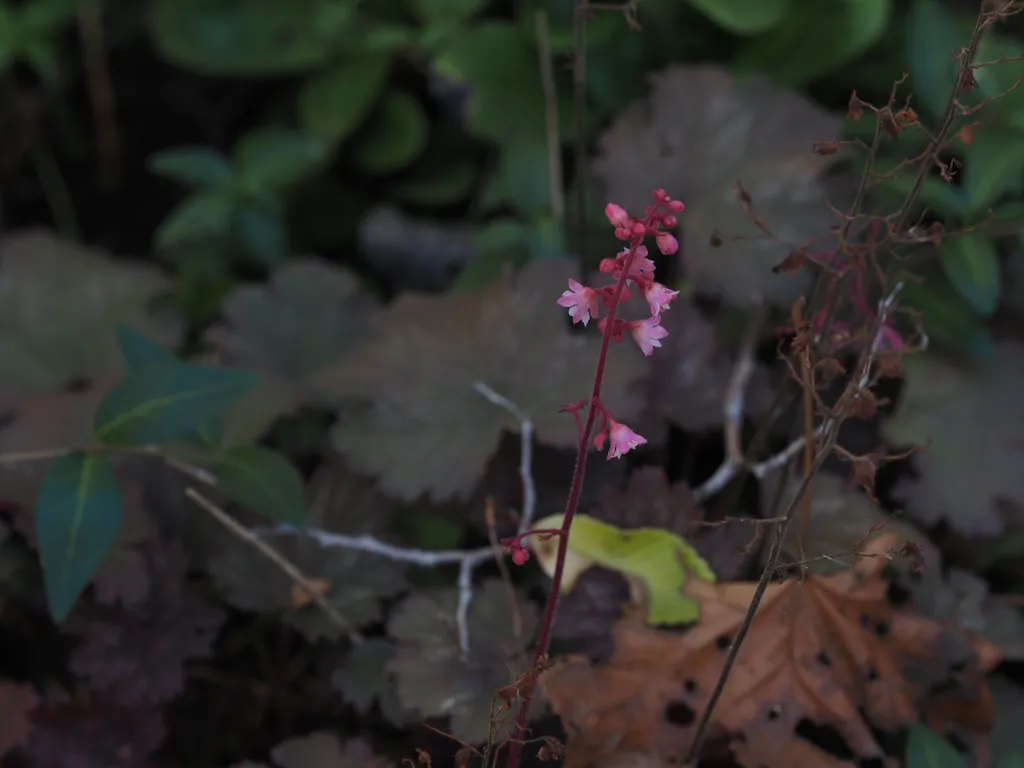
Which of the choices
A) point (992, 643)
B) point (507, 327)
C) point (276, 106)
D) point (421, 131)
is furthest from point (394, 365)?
point (276, 106)

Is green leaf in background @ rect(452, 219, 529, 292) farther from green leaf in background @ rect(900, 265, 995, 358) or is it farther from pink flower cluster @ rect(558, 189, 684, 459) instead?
pink flower cluster @ rect(558, 189, 684, 459)

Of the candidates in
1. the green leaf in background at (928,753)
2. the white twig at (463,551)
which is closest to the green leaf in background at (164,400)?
the white twig at (463,551)

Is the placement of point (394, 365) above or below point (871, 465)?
below

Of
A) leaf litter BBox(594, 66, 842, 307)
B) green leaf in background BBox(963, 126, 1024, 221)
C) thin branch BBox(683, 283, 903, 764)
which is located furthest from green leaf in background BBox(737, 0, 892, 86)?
thin branch BBox(683, 283, 903, 764)

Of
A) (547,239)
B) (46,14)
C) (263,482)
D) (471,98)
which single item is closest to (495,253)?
(547,239)

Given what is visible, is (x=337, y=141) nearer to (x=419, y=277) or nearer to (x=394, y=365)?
(x=419, y=277)

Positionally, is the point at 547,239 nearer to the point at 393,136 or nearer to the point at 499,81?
the point at 499,81
